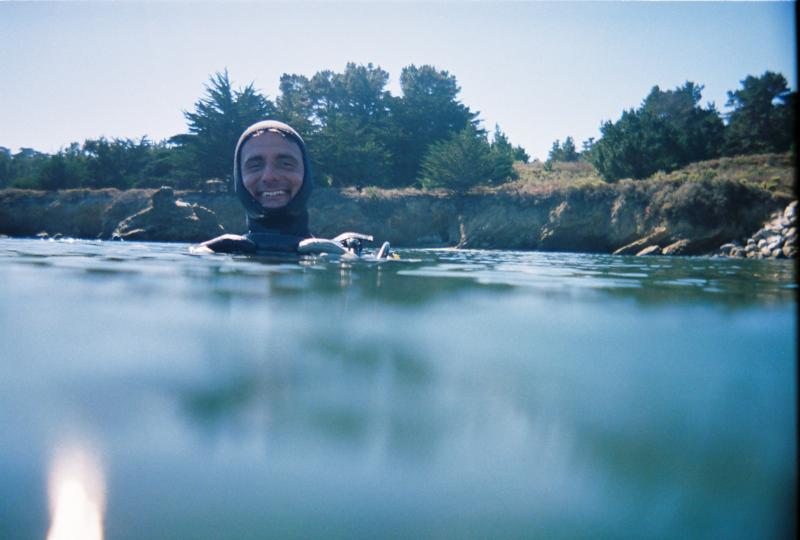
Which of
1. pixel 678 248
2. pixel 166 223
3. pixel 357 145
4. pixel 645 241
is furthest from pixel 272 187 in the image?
pixel 357 145

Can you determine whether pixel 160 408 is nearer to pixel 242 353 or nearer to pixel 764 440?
pixel 242 353

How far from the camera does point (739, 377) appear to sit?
54.7 inches

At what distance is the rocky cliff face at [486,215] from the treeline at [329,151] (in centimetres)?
164

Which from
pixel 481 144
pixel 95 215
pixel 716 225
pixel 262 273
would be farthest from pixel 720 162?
pixel 95 215

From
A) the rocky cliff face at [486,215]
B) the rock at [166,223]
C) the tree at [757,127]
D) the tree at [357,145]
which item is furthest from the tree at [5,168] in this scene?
the tree at [757,127]

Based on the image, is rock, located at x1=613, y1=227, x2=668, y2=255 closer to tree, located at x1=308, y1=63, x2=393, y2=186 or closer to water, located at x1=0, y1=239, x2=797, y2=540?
tree, located at x1=308, y1=63, x2=393, y2=186

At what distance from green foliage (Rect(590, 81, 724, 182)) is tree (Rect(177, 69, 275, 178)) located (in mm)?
15442

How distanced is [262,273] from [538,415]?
10.1 ft

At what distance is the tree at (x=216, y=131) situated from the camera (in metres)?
21.3

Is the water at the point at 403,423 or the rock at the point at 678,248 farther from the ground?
the rock at the point at 678,248

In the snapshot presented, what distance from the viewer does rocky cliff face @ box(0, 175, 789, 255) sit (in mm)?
14992

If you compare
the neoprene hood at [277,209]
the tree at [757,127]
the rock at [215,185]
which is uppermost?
the tree at [757,127]

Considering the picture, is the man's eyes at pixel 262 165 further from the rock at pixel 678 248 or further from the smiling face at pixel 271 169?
the rock at pixel 678 248

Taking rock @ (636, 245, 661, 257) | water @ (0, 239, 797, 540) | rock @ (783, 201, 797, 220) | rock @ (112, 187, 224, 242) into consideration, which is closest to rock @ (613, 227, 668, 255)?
rock @ (636, 245, 661, 257)
